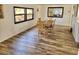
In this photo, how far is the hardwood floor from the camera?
1722mm

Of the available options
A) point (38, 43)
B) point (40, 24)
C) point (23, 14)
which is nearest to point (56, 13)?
point (40, 24)

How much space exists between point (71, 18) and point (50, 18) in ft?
0.98

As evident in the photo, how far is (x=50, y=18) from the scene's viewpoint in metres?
1.48

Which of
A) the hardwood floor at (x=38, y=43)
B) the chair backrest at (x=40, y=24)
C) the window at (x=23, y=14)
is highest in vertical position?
the window at (x=23, y=14)

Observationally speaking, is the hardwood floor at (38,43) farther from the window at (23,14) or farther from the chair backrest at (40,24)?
the window at (23,14)

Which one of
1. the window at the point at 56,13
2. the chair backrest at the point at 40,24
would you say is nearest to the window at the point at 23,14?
the chair backrest at the point at 40,24

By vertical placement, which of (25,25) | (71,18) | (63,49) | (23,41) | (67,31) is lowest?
(63,49)

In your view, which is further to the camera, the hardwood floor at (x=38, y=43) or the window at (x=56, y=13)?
the hardwood floor at (x=38, y=43)

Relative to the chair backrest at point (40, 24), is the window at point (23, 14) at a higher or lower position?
higher

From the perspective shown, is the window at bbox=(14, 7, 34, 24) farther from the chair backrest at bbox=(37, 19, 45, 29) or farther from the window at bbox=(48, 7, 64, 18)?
the window at bbox=(48, 7, 64, 18)

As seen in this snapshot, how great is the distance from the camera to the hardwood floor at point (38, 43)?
172 cm

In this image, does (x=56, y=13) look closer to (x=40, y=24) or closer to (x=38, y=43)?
(x=40, y=24)

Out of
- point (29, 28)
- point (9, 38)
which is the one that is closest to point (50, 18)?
point (29, 28)
